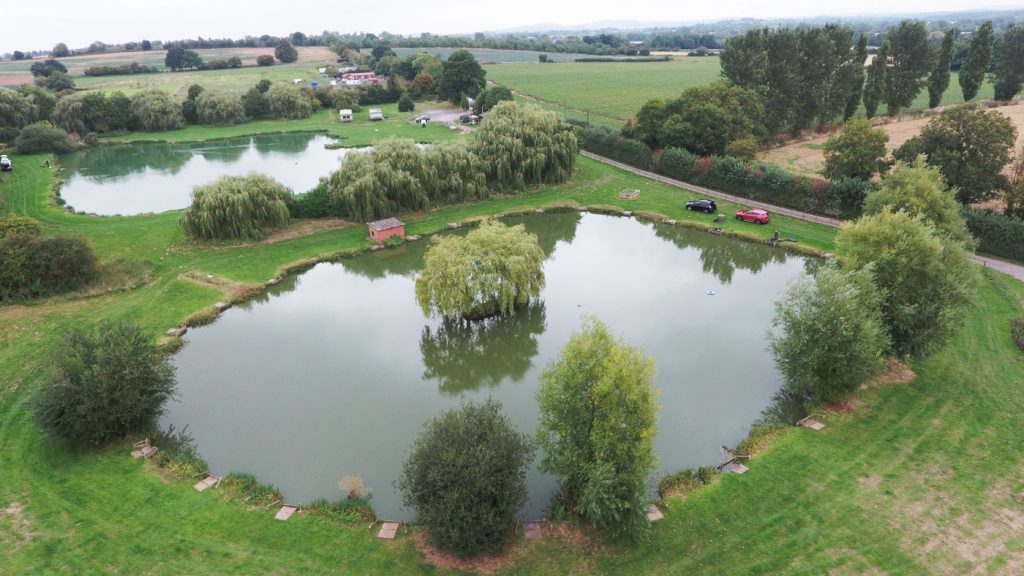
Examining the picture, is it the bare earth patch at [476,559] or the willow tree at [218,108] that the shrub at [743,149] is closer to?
the bare earth patch at [476,559]

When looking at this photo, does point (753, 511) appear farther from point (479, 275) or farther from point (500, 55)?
point (500, 55)

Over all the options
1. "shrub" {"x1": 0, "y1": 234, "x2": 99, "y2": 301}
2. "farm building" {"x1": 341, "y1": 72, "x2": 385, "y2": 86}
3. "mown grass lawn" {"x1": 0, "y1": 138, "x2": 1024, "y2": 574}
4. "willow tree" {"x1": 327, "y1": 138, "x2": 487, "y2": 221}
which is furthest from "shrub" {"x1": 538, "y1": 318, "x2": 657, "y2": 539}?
"farm building" {"x1": 341, "y1": 72, "x2": 385, "y2": 86}

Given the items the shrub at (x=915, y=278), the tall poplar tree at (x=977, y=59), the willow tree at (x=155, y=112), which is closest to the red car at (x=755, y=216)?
the shrub at (x=915, y=278)

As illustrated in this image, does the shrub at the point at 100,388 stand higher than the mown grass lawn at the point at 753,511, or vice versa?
the shrub at the point at 100,388

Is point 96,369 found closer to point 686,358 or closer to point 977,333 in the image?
point 686,358

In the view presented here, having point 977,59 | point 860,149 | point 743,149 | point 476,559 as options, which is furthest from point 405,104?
point 476,559

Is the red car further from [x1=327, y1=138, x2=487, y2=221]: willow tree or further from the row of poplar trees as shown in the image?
the row of poplar trees
